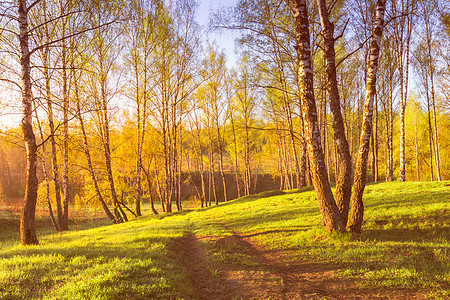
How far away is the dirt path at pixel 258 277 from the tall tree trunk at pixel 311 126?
6.75 feet

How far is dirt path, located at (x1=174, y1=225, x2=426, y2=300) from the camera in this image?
14.5ft

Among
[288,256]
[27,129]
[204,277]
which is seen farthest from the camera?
[27,129]

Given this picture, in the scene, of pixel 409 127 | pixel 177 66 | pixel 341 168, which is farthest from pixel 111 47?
pixel 409 127

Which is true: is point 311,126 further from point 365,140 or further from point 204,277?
point 204,277

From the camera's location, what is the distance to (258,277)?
17.8 feet

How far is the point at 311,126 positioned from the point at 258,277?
190 inches

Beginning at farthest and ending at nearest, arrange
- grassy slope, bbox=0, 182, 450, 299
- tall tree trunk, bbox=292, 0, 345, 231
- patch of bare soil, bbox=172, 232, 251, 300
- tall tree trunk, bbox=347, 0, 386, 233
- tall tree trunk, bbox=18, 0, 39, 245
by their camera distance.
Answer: tall tree trunk, bbox=18, 0, 39, 245 → tall tree trunk, bbox=292, 0, 345, 231 → tall tree trunk, bbox=347, 0, 386, 233 → patch of bare soil, bbox=172, 232, 251, 300 → grassy slope, bbox=0, 182, 450, 299

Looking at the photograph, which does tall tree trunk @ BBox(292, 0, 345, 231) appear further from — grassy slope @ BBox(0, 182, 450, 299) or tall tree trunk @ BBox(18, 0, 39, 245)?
tall tree trunk @ BBox(18, 0, 39, 245)

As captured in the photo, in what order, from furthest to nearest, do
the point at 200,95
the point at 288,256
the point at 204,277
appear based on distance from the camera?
the point at 200,95 → the point at 288,256 → the point at 204,277

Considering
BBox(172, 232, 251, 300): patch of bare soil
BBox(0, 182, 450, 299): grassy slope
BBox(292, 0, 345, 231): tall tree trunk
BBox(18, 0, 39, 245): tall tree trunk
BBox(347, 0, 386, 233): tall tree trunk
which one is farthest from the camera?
BBox(18, 0, 39, 245): tall tree trunk

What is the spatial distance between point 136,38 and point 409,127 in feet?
133

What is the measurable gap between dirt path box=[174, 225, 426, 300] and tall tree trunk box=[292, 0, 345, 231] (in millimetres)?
2057

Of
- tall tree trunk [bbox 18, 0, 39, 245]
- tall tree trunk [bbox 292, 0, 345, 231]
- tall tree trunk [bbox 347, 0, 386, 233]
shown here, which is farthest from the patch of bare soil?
tall tree trunk [bbox 18, 0, 39, 245]

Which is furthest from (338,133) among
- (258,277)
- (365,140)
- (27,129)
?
(27,129)
